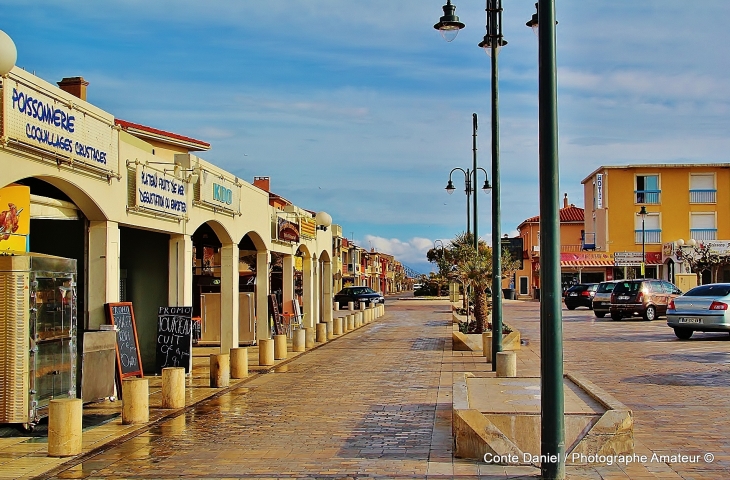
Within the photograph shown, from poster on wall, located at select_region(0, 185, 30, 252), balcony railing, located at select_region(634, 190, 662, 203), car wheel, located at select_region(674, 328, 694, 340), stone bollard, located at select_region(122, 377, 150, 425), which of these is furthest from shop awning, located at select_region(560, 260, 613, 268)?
poster on wall, located at select_region(0, 185, 30, 252)

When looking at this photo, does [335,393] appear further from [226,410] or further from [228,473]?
[228,473]

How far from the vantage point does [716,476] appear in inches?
295

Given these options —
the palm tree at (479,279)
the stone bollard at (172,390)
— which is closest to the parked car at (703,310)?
the palm tree at (479,279)

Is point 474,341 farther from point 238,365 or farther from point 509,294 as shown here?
point 509,294

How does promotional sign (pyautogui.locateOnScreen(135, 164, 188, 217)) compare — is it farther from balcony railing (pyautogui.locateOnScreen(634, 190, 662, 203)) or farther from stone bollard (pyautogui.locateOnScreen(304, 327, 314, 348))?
balcony railing (pyautogui.locateOnScreen(634, 190, 662, 203))

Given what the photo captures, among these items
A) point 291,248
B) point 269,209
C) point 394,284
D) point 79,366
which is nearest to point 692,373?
point 79,366

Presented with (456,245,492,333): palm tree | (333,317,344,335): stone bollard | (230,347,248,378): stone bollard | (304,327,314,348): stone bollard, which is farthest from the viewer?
(333,317,344,335): stone bollard

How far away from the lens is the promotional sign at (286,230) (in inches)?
931

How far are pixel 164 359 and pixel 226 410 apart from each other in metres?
3.97

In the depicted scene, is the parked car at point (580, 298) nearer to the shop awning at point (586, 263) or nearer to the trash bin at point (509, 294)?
the shop awning at point (586, 263)

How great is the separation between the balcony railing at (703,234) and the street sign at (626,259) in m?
5.87

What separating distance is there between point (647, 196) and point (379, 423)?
56104 millimetres

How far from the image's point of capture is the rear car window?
2175cm

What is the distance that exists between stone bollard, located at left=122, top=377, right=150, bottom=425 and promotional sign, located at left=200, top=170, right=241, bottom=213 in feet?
20.7
